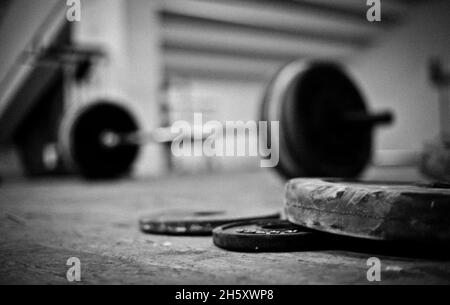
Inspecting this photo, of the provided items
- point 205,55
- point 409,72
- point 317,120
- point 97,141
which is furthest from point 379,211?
point 409,72

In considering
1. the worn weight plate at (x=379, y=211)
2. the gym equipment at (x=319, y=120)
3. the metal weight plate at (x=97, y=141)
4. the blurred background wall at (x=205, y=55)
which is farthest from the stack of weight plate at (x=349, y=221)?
the blurred background wall at (x=205, y=55)

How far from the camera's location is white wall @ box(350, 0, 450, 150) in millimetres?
10250

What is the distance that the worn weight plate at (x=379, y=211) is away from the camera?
833 mm

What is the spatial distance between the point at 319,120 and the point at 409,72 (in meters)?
9.55

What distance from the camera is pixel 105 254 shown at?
1.06m

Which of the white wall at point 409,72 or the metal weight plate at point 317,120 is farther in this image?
the white wall at point 409,72

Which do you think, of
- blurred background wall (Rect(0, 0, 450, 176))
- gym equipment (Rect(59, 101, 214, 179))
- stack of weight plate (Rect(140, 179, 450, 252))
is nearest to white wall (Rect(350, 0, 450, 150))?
blurred background wall (Rect(0, 0, 450, 176))

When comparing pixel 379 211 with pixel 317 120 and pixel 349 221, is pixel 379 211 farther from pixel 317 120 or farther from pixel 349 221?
pixel 317 120

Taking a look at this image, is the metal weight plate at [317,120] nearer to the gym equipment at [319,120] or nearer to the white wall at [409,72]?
the gym equipment at [319,120]

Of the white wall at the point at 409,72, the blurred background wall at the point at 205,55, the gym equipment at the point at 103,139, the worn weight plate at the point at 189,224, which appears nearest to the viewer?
the worn weight plate at the point at 189,224

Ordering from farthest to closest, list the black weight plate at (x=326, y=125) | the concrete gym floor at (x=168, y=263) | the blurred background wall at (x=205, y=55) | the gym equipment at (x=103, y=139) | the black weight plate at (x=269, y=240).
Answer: the blurred background wall at (x=205, y=55), the gym equipment at (x=103, y=139), the black weight plate at (x=326, y=125), the black weight plate at (x=269, y=240), the concrete gym floor at (x=168, y=263)

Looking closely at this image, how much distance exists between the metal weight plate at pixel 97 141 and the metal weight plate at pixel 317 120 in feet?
8.97

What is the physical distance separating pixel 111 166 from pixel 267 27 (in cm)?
533

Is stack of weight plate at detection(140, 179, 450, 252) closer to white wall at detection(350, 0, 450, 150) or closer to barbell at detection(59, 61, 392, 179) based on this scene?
barbell at detection(59, 61, 392, 179)
